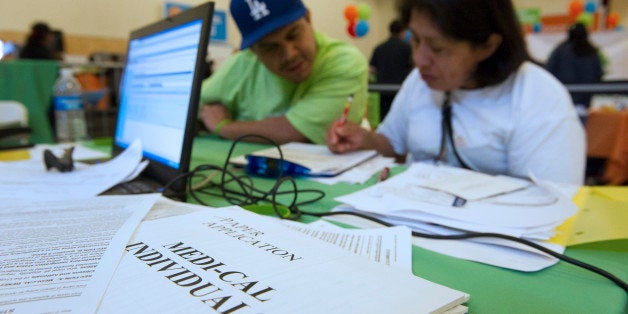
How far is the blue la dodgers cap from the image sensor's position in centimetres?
110

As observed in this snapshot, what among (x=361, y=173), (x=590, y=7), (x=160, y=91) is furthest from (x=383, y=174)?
(x=590, y=7)

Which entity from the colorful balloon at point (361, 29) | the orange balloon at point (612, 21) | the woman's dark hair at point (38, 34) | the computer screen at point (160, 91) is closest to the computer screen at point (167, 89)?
the computer screen at point (160, 91)

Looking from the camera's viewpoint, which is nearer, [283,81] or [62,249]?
[62,249]

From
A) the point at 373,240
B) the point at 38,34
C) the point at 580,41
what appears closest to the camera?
the point at 373,240

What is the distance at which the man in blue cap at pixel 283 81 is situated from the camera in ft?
3.73

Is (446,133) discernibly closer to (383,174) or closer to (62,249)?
(383,174)

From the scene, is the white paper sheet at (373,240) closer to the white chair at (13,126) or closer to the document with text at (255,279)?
the document with text at (255,279)

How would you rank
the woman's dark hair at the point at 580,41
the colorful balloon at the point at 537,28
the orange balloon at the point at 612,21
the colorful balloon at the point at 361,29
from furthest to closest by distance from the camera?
the colorful balloon at the point at 537,28
the orange balloon at the point at 612,21
the woman's dark hair at the point at 580,41
the colorful balloon at the point at 361,29

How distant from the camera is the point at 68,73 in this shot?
5.54 feet

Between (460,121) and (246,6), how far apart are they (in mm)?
644

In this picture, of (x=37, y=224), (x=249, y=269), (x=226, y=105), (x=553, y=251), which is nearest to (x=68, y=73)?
(x=226, y=105)

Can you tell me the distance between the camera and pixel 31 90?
153 cm

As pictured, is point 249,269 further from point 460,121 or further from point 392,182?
point 460,121

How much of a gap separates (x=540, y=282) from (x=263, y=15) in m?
0.94
